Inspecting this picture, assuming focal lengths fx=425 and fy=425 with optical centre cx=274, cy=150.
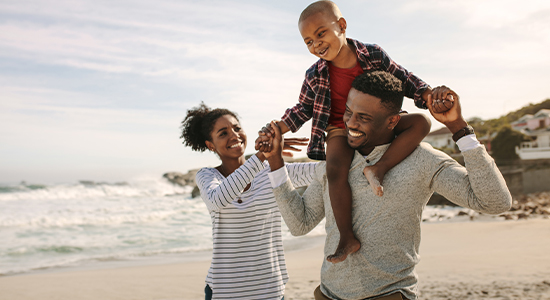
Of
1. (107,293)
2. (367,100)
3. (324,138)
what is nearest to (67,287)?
(107,293)

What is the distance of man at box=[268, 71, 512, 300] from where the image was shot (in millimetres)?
1848

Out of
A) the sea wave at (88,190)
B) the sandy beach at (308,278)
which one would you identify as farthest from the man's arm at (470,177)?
the sea wave at (88,190)

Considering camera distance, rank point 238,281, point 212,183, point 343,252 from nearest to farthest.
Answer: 1. point 343,252
2. point 238,281
3. point 212,183

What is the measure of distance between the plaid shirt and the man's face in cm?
32

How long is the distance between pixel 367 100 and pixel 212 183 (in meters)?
1.43

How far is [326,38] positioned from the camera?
2.24 metres

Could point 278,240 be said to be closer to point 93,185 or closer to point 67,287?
point 67,287

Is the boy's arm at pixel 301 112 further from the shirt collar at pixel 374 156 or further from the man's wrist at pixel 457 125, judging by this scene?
the man's wrist at pixel 457 125

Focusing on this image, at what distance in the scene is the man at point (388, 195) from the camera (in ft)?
6.06

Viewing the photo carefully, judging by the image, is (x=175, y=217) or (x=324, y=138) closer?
(x=324, y=138)

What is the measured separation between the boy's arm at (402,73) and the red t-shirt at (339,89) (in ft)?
0.35

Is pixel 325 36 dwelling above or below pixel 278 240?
above

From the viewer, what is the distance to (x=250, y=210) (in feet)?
9.55

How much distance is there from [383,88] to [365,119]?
0.16 metres
